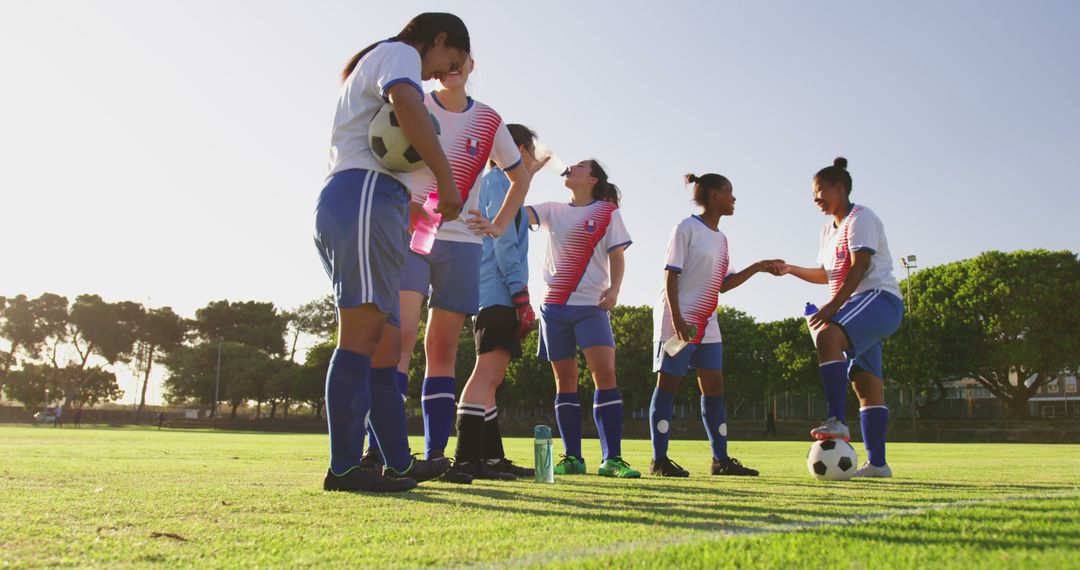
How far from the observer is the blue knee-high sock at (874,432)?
6.18 metres

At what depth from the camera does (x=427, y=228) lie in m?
4.67

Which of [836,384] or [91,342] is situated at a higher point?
[91,342]

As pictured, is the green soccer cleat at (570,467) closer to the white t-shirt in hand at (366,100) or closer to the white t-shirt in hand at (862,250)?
the white t-shirt in hand at (862,250)

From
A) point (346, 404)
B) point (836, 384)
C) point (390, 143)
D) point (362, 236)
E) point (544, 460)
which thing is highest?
point (390, 143)

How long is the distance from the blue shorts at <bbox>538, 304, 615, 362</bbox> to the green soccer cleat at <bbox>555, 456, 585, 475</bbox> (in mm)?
825

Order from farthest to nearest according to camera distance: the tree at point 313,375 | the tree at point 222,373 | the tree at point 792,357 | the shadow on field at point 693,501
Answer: the tree at point 222,373
the tree at point 313,375
the tree at point 792,357
the shadow on field at point 693,501

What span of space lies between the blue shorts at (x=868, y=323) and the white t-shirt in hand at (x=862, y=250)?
0.10 m

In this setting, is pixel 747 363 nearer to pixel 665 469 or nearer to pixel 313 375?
pixel 313 375

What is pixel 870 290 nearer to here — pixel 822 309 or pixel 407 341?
pixel 822 309

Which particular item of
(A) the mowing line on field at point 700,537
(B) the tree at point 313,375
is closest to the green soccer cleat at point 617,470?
(A) the mowing line on field at point 700,537

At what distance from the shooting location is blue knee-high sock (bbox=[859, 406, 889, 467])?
20.3 feet

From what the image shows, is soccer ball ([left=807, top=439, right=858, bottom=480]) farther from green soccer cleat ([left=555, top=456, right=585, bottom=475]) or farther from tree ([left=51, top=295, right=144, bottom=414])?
tree ([left=51, top=295, right=144, bottom=414])

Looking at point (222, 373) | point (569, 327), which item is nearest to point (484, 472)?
point (569, 327)

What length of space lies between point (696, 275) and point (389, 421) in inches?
147
